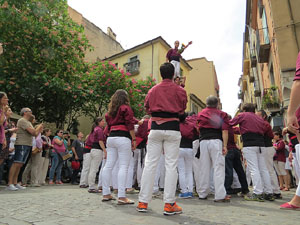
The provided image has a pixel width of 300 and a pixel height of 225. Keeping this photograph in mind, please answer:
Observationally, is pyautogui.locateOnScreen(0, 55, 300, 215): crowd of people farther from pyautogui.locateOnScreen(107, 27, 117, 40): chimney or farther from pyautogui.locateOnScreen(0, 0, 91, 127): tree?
pyautogui.locateOnScreen(107, 27, 117, 40): chimney

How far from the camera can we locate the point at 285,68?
1266 centimetres

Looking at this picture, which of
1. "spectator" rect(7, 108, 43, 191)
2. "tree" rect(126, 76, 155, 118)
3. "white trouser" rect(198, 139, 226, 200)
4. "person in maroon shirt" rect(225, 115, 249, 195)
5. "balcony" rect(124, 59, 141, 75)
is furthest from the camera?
"balcony" rect(124, 59, 141, 75)

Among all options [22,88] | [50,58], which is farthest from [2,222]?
[50,58]

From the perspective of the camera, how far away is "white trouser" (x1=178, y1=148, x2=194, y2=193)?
5258 millimetres

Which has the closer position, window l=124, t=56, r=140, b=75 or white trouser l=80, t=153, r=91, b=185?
white trouser l=80, t=153, r=91, b=185

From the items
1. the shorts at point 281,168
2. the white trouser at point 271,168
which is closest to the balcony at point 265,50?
the shorts at point 281,168

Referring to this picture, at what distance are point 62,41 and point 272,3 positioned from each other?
11.8 metres

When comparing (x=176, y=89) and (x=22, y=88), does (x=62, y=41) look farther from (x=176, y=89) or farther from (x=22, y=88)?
(x=176, y=89)

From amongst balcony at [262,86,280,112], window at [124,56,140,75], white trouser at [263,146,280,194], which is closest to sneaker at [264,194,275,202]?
white trouser at [263,146,280,194]

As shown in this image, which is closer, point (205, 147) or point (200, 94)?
point (205, 147)

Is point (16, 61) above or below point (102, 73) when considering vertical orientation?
below

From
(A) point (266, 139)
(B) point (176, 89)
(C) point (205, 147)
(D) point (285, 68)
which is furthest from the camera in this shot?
(D) point (285, 68)

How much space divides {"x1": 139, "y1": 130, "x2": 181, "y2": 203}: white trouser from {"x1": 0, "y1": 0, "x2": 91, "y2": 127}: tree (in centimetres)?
1115

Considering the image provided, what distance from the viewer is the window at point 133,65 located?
80.3ft
